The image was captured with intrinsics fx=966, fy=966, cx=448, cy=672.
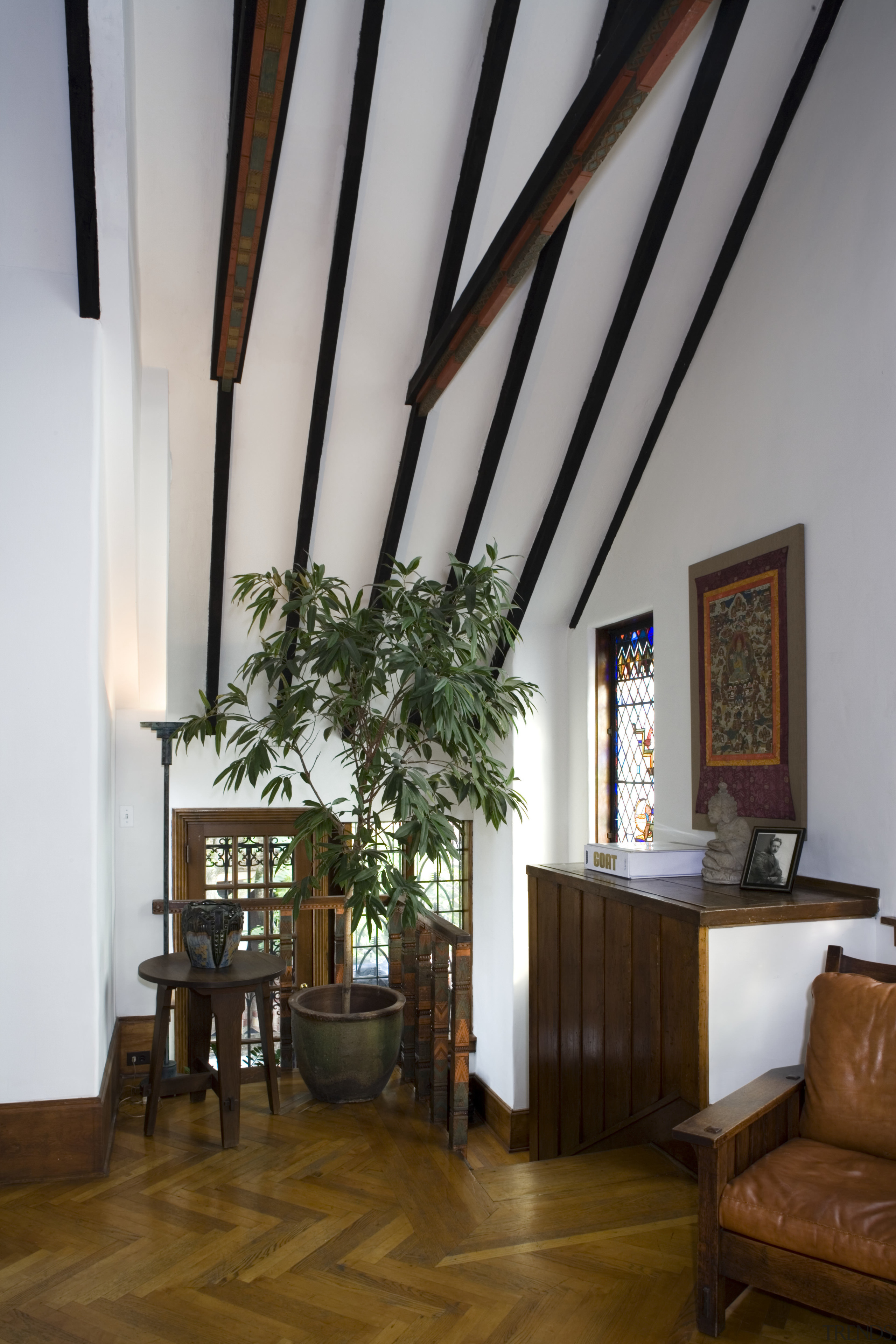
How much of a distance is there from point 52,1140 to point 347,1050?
1034 millimetres

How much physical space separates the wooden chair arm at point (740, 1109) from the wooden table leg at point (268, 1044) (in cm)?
157

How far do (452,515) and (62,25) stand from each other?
8.98 ft

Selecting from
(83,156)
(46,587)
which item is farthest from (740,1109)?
(83,156)

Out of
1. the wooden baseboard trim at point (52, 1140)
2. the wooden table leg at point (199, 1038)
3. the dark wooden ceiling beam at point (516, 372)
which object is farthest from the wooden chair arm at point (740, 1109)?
the dark wooden ceiling beam at point (516, 372)

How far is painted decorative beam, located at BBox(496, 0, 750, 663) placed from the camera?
3.47 metres

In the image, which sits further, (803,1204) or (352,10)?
(352,10)

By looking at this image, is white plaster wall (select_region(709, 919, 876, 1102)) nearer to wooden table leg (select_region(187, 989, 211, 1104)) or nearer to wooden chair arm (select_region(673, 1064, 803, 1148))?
wooden chair arm (select_region(673, 1064, 803, 1148))

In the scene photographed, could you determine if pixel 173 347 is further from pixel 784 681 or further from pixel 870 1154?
pixel 870 1154

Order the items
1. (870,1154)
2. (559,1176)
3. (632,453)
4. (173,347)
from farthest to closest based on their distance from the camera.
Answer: (632,453), (173,347), (559,1176), (870,1154)

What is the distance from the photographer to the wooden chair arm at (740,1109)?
6.84 feet

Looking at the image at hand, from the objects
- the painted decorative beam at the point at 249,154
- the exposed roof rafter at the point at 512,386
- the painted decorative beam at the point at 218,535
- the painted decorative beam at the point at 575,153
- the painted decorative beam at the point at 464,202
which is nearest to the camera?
the painted decorative beam at the point at 575,153

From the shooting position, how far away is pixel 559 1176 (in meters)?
2.91

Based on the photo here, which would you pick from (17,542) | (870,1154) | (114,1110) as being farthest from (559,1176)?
(17,542)

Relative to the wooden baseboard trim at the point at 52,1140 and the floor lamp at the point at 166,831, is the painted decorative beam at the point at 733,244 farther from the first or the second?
the wooden baseboard trim at the point at 52,1140
